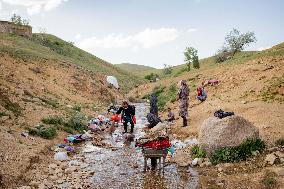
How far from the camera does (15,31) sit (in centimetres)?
5350

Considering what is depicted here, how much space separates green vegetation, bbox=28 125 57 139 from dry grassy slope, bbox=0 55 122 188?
0.31 m

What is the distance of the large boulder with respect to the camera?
11.3 meters

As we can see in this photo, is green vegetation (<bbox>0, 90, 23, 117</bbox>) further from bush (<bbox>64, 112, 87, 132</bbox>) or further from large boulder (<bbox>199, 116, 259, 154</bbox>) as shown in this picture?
large boulder (<bbox>199, 116, 259, 154</bbox>)

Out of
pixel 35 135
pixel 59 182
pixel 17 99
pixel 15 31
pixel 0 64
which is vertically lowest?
pixel 59 182

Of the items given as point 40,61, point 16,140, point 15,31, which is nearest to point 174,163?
point 16,140

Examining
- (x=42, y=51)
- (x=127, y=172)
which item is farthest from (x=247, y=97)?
(x=42, y=51)

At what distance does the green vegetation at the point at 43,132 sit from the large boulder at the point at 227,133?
7.28m

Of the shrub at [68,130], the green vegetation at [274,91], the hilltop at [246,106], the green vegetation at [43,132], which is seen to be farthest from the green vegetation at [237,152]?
the shrub at [68,130]

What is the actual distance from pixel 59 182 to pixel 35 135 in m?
5.15

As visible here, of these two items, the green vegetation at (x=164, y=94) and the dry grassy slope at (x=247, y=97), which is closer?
the dry grassy slope at (x=247, y=97)

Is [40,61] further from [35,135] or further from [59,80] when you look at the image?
[35,135]

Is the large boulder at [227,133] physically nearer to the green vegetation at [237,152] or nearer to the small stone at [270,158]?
the green vegetation at [237,152]

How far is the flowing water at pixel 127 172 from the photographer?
1009cm

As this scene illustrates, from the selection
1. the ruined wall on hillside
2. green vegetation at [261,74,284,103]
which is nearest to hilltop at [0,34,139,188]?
green vegetation at [261,74,284,103]
